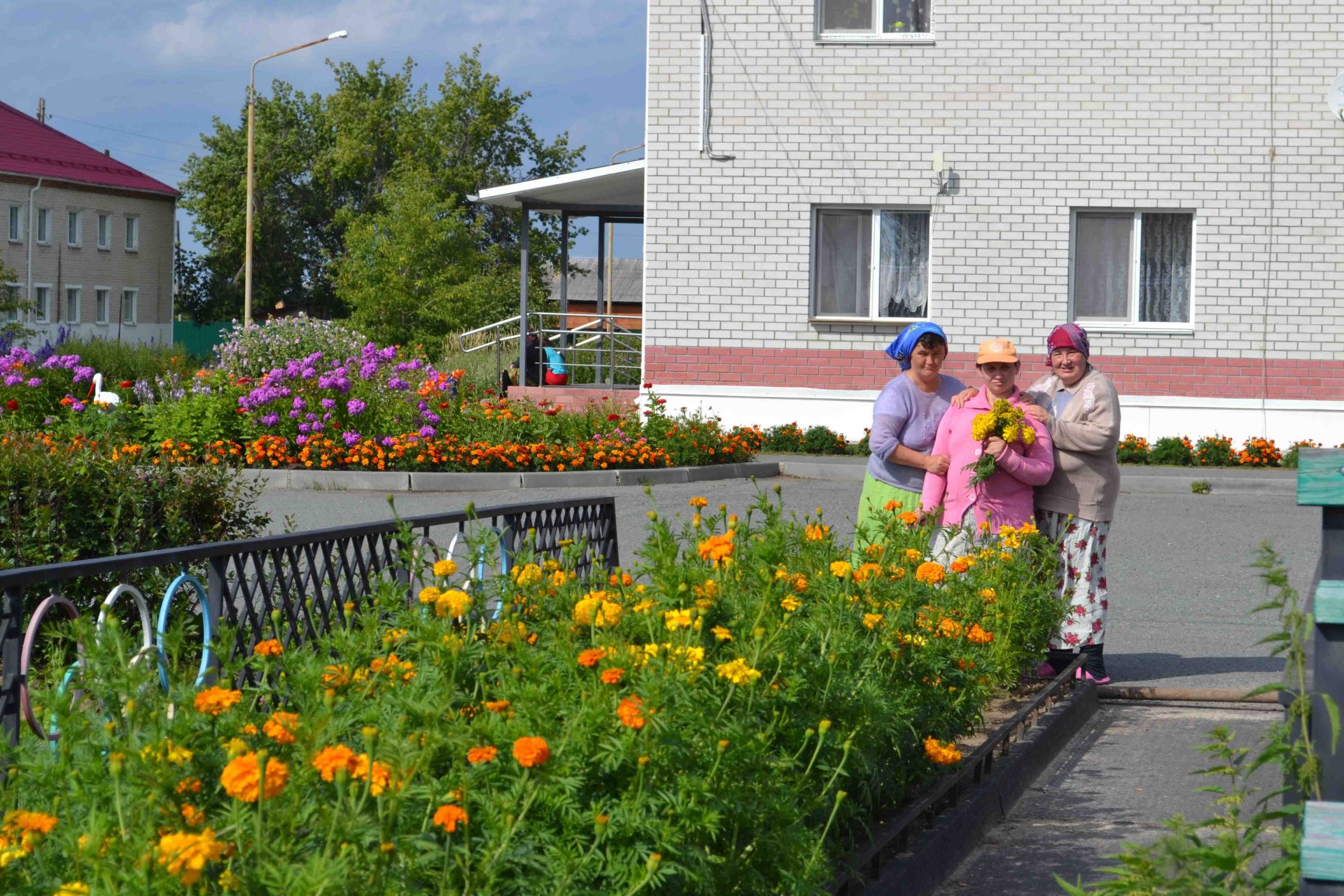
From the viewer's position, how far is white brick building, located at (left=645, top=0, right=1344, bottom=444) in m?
18.9

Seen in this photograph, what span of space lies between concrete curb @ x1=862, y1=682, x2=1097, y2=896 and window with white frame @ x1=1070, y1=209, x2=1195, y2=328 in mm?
13538

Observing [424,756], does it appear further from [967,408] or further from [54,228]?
[54,228]

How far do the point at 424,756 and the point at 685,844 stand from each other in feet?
1.89

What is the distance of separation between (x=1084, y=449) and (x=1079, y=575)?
0.60m

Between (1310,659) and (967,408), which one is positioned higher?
(967,408)

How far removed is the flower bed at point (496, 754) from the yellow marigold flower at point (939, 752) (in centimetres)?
34

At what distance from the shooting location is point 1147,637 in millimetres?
8891

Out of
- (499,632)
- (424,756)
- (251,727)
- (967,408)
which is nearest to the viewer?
(424,756)

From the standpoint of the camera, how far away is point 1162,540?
41.9ft

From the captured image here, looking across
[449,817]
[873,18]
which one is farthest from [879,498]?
[873,18]

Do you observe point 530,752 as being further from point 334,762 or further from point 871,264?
point 871,264

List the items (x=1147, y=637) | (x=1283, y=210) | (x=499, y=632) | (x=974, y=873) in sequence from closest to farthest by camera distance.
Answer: (x=499, y=632), (x=974, y=873), (x=1147, y=637), (x=1283, y=210)

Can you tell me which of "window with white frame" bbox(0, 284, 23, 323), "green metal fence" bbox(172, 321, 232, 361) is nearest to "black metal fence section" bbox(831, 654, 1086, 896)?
"window with white frame" bbox(0, 284, 23, 323)

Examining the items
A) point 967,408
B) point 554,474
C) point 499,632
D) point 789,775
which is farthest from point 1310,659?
point 554,474
